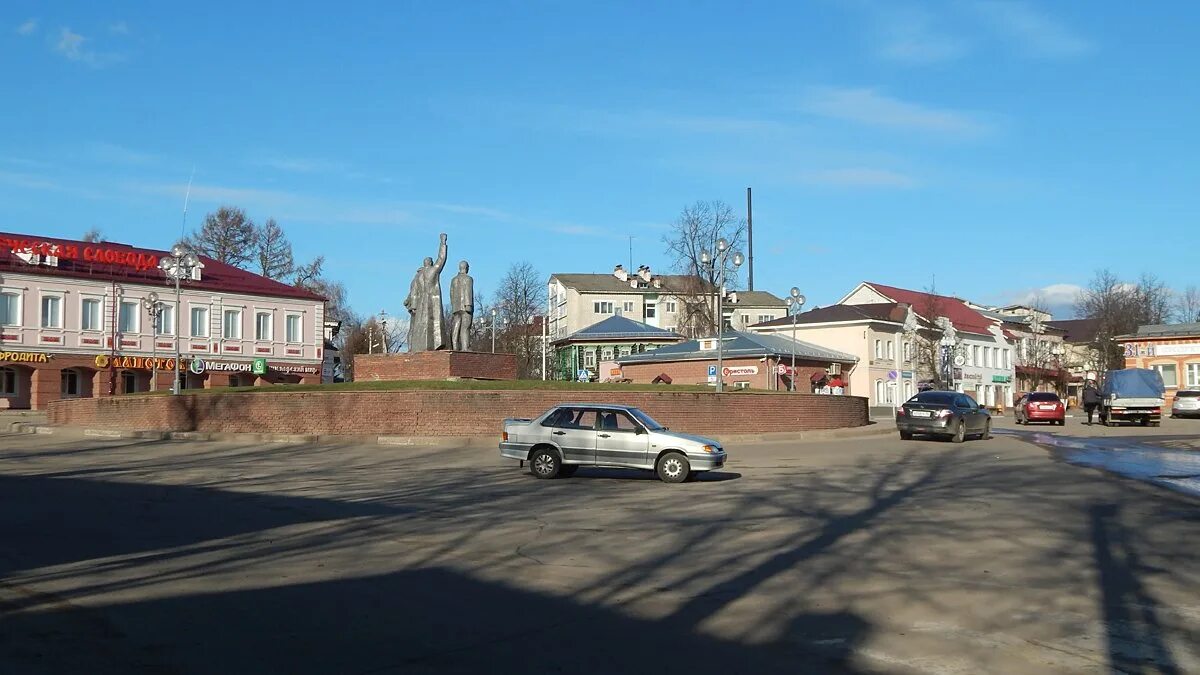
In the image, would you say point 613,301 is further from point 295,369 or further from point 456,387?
point 456,387

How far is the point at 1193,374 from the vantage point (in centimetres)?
8062

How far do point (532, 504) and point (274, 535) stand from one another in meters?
4.62

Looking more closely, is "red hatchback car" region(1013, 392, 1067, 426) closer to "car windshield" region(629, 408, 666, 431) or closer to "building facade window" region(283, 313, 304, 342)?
"car windshield" region(629, 408, 666, 431)

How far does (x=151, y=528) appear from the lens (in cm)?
1327

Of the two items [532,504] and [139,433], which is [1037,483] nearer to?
[532,504]

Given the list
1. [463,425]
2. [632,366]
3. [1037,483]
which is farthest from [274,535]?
[632,366]

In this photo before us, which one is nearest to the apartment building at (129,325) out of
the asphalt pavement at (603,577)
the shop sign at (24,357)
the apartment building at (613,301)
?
the shop sign at (24,357)

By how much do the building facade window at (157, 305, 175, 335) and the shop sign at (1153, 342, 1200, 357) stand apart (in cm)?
6655

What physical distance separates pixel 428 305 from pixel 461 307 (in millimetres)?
1033

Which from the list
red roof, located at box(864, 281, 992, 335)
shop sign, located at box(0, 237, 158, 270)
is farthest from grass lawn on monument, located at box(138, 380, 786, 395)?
red roof, located at box(864, 281, 992, 335)

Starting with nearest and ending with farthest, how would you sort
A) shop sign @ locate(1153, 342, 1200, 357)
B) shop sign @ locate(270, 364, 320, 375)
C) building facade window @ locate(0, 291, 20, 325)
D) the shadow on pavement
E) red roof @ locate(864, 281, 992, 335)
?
1. the shadow on pavement
2. building facade window @ locate(0, 291, 20, 325)
3. shop sign @ locate(270, 364, 320, 375)
4. shop sign @ locate(1153, 342, 1200, 357)
5. red roof @ locate(864, 281, 992, 335)

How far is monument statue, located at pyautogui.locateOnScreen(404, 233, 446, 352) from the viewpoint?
34.3 meters

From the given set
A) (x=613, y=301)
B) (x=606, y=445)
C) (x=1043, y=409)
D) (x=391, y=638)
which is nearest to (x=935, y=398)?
(x=606, y=445)

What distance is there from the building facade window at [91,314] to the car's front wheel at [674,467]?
153ft
